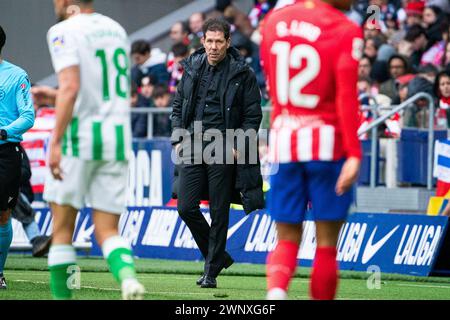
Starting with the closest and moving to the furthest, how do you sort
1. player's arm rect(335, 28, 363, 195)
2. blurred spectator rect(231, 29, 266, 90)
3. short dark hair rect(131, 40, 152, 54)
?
player's arm rect(335, 28, 363, 195) < blurred spectator rect(231, 29, 266, 90) < short dark hair rect(131, 40, 152, 54)

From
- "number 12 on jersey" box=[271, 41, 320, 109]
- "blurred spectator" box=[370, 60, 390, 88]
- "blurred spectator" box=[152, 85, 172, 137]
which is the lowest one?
"blurred spectator" box=[152, 85, 172, 137]

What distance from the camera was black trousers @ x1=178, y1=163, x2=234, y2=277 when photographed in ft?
39.9

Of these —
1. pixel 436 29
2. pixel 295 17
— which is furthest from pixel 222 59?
pixel 436 29

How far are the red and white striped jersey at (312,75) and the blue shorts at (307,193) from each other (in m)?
0.06

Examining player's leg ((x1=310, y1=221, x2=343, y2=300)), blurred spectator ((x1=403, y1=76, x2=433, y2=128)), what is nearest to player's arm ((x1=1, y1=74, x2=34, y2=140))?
player's leg ((x1=310, y1=221, x2=343, y2=300))

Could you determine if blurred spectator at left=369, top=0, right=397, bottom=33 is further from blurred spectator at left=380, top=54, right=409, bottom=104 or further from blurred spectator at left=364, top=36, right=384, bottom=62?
blurred spectator at left=380, top=54, right=409, bottom=104

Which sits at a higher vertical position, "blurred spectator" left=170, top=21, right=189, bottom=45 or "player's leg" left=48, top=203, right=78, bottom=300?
"blurred spectator" left=170, top=21, right=189, bottom=45

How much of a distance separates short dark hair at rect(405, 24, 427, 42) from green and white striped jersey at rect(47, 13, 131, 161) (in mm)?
13573

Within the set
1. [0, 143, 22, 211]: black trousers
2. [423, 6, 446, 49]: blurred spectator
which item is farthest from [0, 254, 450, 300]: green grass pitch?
[423, 6, 446, 49]: blurred spectator

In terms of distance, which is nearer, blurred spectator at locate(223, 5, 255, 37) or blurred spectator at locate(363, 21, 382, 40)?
blurred spectator at locate(363, 21, 382, 40)

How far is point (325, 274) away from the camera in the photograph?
7.93 m

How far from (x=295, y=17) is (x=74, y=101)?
1.55 m

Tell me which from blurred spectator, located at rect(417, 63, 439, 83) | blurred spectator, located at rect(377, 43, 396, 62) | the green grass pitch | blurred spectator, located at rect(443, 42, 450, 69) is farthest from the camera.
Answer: blurred spectator, located at rect(377, 43, 396, 62)

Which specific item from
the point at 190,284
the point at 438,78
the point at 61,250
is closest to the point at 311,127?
the point at 61,250
